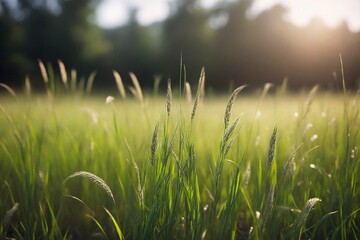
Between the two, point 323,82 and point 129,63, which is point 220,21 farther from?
point 323,82

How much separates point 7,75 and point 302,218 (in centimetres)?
2168

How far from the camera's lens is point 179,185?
4.80 ft

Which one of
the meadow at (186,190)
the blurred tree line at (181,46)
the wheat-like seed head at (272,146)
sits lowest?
the meadow at (186,190)

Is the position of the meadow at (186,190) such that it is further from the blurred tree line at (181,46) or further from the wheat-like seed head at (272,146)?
the blurred tree line at (181,46)

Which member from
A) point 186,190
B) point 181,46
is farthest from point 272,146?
point 181,46

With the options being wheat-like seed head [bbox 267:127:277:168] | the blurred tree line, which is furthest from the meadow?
the blurred tree line

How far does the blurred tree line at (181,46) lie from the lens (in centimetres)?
2002

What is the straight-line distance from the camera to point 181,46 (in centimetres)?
2423

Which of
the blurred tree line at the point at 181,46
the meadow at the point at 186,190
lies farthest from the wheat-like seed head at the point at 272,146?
the blurred tree line at the point at 181,46

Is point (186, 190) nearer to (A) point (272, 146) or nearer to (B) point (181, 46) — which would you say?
(A) point (272, 146)

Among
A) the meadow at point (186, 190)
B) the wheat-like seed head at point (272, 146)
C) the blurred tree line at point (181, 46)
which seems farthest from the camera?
the blurred tree line at point (181, 46)

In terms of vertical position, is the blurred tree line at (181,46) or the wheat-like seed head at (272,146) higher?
the blurred tree line at (181,46)

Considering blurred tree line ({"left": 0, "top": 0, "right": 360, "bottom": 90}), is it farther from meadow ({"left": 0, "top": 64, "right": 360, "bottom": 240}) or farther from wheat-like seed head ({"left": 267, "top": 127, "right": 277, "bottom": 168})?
wheat-like seed head ({"left": 267, "top": 127, "right": 277, "bottom": 168})

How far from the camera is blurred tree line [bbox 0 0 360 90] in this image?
20016 millimetres
